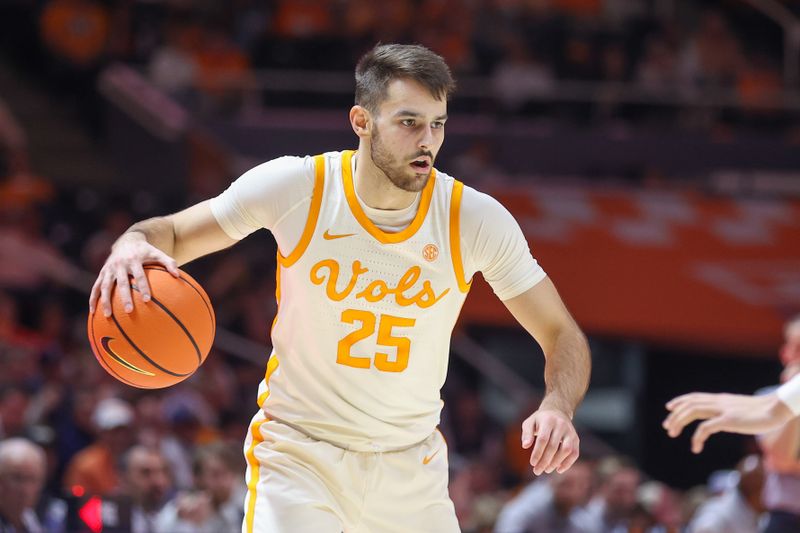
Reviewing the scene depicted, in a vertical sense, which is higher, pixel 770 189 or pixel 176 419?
pixel 770 189

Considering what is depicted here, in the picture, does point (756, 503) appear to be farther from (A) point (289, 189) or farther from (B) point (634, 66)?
(B) point (634, 66)

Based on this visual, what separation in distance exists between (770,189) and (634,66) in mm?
2705

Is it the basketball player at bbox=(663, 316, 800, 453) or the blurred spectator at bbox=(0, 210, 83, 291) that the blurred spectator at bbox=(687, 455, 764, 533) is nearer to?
the basketball player at bbox=(663, 316, 800, 453)

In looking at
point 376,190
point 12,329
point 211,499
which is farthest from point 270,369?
point 12,329

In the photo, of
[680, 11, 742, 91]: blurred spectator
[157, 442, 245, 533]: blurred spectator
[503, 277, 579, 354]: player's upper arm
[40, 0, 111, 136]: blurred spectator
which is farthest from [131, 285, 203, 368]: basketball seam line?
[680, 11, 742, 91]: blurred spectator

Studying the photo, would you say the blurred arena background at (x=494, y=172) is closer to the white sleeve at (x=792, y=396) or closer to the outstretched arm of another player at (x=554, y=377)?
the white sleeve at (x=792, y=396)

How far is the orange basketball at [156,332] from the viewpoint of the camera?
410cm

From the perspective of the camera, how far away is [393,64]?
13.9ft

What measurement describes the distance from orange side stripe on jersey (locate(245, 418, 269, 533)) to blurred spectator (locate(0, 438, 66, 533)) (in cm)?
265

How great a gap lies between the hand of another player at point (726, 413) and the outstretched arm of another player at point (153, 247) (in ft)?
5.93

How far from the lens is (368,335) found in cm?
431

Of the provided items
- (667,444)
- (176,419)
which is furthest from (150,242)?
(667,444)

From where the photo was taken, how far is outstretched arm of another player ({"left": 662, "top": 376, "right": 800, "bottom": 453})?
15.7ft

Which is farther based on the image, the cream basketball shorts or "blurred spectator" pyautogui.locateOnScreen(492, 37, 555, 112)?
"blurred spectator" pyautogui.locateOnScreen(492, 37, 555, 112)
